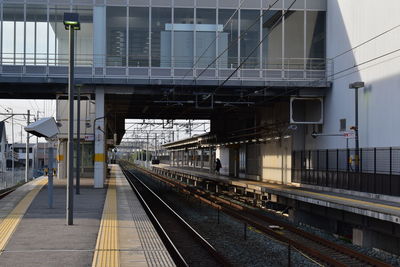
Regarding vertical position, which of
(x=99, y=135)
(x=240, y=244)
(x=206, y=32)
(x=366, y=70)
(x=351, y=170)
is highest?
(x=206, y=32)

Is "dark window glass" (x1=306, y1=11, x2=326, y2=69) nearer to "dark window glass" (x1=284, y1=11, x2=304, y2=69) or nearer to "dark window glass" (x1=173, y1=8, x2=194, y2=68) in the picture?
"dark window glass" (x1=284, y1=11, x2=304, y2=69)

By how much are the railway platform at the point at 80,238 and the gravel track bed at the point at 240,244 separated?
2016 millimetres

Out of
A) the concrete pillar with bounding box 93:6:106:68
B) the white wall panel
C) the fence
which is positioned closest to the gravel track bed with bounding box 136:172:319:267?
the fence

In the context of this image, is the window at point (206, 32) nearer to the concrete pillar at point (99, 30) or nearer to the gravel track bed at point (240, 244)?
the concrete pillar at point (99, 30)

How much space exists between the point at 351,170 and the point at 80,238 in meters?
13.9

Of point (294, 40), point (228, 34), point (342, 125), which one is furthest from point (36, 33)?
point (342, 125)

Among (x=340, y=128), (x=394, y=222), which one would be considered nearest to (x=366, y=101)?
(x=340, y=128)

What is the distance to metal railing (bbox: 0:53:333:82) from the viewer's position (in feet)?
88.7

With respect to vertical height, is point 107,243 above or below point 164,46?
below

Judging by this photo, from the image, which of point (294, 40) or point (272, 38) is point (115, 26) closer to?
point (272, 38)

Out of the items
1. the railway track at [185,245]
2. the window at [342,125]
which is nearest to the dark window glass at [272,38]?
the window at [342,125]

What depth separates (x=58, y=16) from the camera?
93.6 feet

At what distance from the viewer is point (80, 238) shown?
11.3m

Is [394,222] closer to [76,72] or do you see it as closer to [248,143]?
[76,72]
